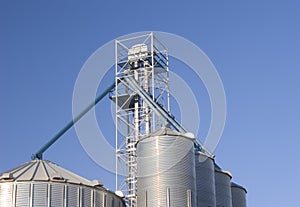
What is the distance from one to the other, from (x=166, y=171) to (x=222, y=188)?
18151mm

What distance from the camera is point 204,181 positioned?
7612 cm

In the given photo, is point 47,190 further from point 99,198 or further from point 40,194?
point 99,198

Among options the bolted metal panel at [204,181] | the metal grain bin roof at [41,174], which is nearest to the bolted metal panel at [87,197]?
the metal grain bin roof at [41,174]

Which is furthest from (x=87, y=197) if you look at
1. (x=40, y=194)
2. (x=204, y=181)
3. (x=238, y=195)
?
(x=238, y=195)

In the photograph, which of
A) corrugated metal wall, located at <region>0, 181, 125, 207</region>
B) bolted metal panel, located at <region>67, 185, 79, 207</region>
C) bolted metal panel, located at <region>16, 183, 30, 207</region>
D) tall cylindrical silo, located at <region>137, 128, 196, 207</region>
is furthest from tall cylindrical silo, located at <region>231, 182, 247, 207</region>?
bolted metal panel, located at <region>16, 183, 30, 207</region>

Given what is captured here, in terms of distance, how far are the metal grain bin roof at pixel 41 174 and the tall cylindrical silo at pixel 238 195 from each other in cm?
2944

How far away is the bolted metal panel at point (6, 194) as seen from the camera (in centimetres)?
6378

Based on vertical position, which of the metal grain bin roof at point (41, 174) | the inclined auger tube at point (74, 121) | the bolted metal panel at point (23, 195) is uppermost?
the inclined auger tube at point (74, 121)

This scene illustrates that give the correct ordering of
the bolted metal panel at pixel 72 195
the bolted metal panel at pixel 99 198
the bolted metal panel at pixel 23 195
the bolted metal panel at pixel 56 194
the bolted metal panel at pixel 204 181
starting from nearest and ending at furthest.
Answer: the bolted metal panel at pixel 23 195 < the bolted metal panel at pixel 56 194 < the bolted metal panel at pixel 72 195 < the bolted metal panel at pixel 99 198 < the bolted metal panel at pixel 204 181

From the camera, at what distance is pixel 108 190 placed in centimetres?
7050

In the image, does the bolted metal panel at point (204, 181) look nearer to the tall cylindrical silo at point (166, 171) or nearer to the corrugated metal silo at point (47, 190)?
the tall cylindrical silo at point (166, 171)

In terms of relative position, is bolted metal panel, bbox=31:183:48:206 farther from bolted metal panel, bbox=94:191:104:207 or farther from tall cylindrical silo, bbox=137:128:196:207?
tall cylindrical silo, bbox=137:128:196:207

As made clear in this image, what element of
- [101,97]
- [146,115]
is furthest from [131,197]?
[101,97]

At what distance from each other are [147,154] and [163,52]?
98.0 ft
